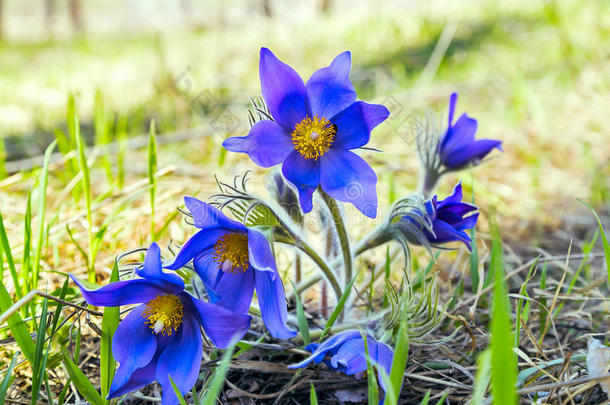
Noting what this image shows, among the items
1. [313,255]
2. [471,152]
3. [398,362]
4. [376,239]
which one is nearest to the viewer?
[398,362]

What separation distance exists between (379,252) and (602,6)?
312 cm

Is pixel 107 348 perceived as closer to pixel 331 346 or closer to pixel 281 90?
pixel 331 346


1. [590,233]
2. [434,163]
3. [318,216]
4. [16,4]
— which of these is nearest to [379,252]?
[434,163]

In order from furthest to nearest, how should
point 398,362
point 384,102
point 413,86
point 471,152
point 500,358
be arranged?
point 413,86, point 384,102, point 471,152, point 398,362, point 500,358

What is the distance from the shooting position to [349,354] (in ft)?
3.24

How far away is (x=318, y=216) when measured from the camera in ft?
4.20

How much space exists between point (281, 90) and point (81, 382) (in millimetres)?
637

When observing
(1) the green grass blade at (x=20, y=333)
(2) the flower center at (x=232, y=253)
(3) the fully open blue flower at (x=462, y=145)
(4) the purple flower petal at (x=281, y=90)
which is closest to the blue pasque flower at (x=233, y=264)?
(2) the flower center at (x=232, y=253)

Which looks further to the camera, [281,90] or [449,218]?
[449,218]

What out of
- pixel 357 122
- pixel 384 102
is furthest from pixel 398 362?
pixel 384 102

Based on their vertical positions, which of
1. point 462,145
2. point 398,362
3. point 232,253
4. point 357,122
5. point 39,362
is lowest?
point 39,362

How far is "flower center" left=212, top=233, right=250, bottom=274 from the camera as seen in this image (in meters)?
0.97

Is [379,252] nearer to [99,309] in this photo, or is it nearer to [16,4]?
[99,309]

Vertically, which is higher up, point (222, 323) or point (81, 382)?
point (222, 323)
